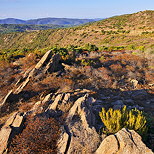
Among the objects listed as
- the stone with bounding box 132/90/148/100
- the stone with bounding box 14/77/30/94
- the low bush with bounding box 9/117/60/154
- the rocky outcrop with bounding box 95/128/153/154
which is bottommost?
the stone with bounding box 132/90/148/100

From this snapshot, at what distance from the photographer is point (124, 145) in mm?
4453

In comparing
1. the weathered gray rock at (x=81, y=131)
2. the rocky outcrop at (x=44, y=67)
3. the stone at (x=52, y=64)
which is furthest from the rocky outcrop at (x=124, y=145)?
the stone at (x=52, y=64)

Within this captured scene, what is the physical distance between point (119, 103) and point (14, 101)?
23.4 ft

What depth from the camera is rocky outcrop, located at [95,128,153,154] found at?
434cm

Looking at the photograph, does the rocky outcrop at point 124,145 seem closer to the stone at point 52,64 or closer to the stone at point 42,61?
the stone at point 52,64

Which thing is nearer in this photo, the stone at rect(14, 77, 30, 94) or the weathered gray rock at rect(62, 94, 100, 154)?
the weathered gray rock at rect(62, 94, 100, 154)

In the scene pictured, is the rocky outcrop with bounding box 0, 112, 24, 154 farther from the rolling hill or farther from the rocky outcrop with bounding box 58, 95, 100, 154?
the rolling hill

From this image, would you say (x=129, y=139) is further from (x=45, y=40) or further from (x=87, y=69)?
(x=45, y=40)

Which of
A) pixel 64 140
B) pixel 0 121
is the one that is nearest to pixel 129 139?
pixel 64 140

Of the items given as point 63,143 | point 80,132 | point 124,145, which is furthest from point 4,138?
point 124,145

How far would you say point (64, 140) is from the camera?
524cm

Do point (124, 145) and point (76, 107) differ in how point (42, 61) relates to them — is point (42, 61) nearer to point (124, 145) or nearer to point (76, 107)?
point (76, 107)

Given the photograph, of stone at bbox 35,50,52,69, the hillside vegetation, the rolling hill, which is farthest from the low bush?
the rolling hill

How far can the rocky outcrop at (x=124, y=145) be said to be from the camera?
4340 millimetres
